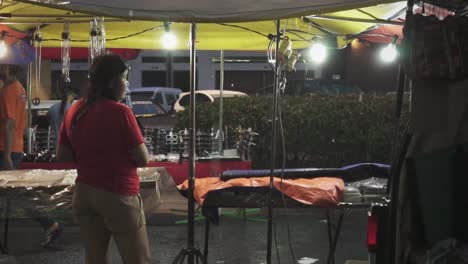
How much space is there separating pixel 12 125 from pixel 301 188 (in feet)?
12.2

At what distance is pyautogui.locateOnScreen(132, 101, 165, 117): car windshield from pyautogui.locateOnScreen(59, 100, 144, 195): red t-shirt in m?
12.2

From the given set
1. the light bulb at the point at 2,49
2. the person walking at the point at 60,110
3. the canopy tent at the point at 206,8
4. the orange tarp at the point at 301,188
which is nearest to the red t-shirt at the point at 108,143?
the canopy tent at the point at 206,8

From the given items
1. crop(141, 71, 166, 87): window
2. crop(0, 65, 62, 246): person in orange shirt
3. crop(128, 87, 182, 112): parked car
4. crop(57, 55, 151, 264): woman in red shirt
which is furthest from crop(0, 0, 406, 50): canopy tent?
crop(141, 71, 166, 87): window

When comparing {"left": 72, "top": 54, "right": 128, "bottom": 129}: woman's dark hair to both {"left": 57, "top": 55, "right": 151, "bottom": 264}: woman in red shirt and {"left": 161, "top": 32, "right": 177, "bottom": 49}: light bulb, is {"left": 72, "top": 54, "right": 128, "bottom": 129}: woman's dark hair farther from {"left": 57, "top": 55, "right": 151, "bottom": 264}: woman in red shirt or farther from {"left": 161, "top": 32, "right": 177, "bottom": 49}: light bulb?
{"left": 161, "top": 32, "right": 177, "bottom": 49}: light bulb

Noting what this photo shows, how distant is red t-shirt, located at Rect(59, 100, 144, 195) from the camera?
417cm

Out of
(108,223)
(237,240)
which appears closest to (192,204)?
(108,223)

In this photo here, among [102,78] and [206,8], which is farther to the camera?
[102,78]

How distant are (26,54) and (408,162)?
750 centimetres

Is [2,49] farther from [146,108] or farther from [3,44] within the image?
[146,108]

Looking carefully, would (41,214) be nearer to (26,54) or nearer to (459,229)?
(26,54)

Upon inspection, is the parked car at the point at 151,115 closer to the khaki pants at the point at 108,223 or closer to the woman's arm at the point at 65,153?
the woman's arm at the point at 65,153

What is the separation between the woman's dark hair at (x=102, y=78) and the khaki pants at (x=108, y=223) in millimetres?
598

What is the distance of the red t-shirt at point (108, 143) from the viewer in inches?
164

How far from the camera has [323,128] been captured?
36.3 ft
